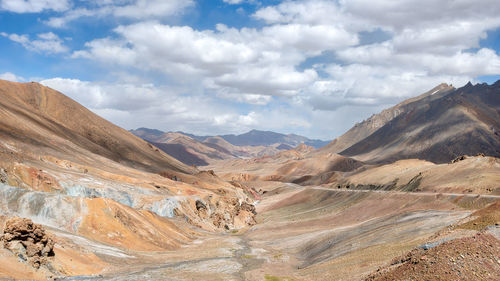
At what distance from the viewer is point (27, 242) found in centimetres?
3506

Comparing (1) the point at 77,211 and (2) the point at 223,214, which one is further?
(2) the point at 223,214

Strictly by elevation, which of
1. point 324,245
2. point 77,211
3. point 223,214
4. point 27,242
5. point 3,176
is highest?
point 3,176

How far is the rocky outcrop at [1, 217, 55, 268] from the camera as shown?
34.6m

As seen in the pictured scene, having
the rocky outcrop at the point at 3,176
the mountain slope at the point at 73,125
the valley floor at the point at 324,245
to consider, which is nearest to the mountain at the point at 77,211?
the rocky outcrop at the point at 3,176

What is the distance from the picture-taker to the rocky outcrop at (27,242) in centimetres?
3456

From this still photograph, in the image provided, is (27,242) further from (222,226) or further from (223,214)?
(223,214)

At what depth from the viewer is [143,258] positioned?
47500 mm

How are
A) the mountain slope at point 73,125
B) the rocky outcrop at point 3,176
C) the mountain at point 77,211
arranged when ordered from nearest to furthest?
the mountain at point 77,211, the rocky outcrop at point 3,176, the mountain slope at point 73,125

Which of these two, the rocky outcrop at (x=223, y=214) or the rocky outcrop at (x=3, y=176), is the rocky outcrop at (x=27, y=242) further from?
the rocky outcrop at (x=223, y=214)

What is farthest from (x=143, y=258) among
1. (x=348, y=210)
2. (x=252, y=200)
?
(x=252, y=200)

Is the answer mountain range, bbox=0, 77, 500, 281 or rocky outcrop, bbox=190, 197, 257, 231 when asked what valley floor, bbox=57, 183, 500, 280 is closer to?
mountain range, bbox=0, 77, 500, 281

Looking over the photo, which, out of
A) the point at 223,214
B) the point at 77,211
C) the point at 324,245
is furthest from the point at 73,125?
the point at 324,245

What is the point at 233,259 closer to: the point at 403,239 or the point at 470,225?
the point at 403,239

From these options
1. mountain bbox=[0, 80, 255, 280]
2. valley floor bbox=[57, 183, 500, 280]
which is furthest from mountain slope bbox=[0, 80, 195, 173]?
valley floor bbox=[57, 183, 500, 280]
